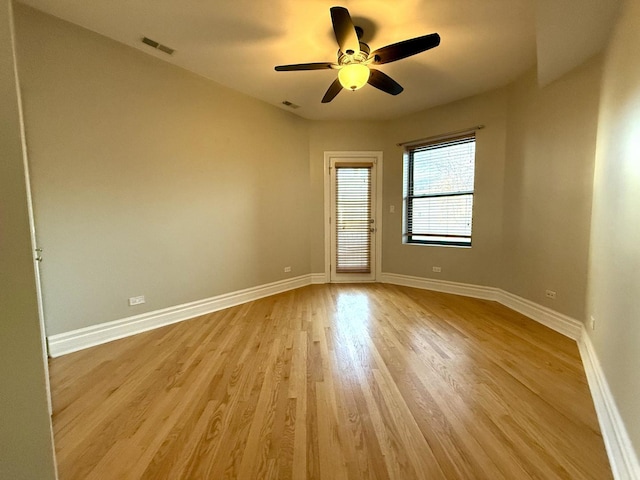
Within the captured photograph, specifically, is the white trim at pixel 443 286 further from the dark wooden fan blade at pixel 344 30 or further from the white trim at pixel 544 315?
the dark wooden fan blade at pixel 344 30

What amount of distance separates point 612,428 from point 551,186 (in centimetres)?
230

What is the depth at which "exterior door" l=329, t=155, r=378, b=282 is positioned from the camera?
184 inches

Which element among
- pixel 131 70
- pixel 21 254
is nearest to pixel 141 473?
pixel 21 254

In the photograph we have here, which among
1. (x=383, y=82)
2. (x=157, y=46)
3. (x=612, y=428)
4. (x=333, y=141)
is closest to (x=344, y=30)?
(x=383, y=82)

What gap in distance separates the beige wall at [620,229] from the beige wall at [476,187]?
1.42 meters

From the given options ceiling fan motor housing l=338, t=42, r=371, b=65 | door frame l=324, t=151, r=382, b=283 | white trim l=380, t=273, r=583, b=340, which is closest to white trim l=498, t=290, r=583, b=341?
white trim l=380, t=273, r=583, b=340

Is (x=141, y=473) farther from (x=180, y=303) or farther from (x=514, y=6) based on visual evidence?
(x=514, y=6)

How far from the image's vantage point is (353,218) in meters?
4.76

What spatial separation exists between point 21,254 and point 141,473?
1074 mm

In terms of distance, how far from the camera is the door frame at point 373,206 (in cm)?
463

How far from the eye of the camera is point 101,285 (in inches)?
99.3

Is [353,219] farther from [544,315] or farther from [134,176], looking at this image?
[134,176]

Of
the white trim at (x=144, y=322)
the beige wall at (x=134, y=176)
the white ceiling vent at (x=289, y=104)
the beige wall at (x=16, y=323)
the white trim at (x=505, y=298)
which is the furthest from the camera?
the white ceiling vent at (x=289, y=104)

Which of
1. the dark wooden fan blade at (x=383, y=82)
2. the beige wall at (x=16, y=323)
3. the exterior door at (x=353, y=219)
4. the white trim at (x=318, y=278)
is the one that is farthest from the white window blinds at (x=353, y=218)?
the beige wall at (x=16, y=323)
